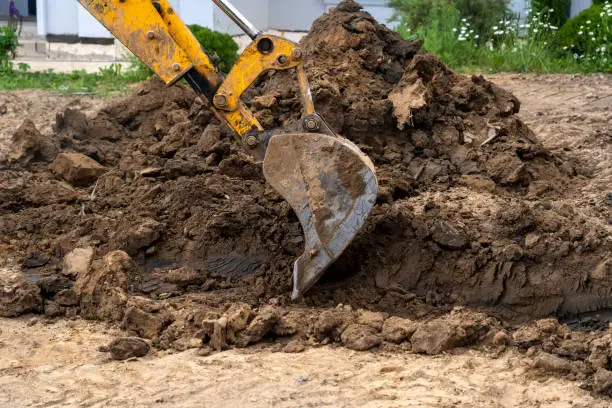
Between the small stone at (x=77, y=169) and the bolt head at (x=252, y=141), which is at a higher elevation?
the bolt head at (x=252, y=141)

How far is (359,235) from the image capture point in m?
5.93

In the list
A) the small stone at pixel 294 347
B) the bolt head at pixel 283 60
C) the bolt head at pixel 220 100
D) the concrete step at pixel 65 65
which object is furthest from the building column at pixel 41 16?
the small stone at pixel 294 347

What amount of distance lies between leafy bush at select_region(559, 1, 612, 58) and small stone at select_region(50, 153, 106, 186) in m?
6.34

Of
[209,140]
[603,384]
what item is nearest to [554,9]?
[209,140]

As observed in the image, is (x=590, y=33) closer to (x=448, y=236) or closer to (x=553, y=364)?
(x=448, y=236)

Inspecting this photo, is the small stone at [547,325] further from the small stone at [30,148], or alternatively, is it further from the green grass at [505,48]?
the green grass at [505,48]

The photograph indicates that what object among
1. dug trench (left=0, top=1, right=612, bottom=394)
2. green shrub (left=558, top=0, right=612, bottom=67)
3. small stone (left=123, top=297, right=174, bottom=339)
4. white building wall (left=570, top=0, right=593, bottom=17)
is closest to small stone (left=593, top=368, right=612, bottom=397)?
dug trench (left=0, top=1, right=612, bottom=394)

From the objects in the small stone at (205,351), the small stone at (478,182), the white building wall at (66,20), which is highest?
the white building wall at (66,20)

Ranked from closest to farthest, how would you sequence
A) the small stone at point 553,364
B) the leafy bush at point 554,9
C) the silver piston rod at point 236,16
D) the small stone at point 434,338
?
1. the small stone at point 553,364
2. the small stone at point 434,338
3. the silver piston rod at point 236,16
4. the leafy bush at point 554,9

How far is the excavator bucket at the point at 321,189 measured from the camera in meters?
5.37

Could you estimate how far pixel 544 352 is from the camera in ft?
15.5

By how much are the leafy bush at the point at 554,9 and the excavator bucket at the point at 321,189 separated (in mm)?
8841

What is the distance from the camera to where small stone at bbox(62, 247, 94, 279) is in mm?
5941

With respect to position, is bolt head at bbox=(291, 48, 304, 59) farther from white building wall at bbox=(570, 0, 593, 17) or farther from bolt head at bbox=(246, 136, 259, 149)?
white building wall at bbox=(570, 0, 593, 17)
